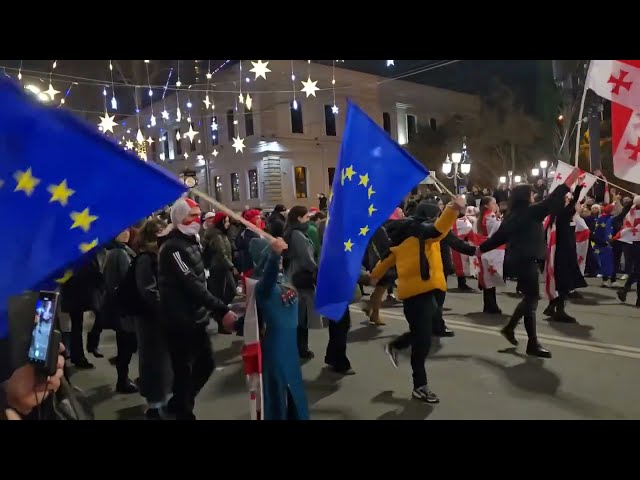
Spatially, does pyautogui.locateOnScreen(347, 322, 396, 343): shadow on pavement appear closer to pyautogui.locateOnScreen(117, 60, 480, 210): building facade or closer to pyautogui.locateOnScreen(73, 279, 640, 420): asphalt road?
pyautogui.locateOnScreen(73, 279, 640, 420): asphalt road

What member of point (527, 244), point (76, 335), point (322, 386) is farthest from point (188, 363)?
point (527, 244)

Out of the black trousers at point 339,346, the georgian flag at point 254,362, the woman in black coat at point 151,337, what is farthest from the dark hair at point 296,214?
the georgian flag at point 254,362

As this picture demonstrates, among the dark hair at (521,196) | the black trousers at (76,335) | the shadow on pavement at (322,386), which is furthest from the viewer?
the black trousers at (76,335)

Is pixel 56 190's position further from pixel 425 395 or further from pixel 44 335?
pixel 425 395

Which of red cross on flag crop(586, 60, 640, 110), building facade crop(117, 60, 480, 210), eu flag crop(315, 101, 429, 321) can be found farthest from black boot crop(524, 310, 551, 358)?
building facade crop(117, 60, 480, 210)

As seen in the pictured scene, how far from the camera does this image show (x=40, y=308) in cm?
253

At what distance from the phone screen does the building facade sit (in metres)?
30.3

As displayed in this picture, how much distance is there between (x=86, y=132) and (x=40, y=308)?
96cm

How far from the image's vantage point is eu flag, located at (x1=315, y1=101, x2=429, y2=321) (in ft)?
13.0

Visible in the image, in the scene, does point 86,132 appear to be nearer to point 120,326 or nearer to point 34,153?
point 34,153

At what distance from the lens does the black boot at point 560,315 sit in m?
7.78

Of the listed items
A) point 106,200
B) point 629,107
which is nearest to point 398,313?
point 629,107

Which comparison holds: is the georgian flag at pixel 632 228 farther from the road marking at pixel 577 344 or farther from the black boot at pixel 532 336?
the black boot at pixel 532 336

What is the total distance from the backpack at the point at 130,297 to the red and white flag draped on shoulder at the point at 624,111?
472cm
